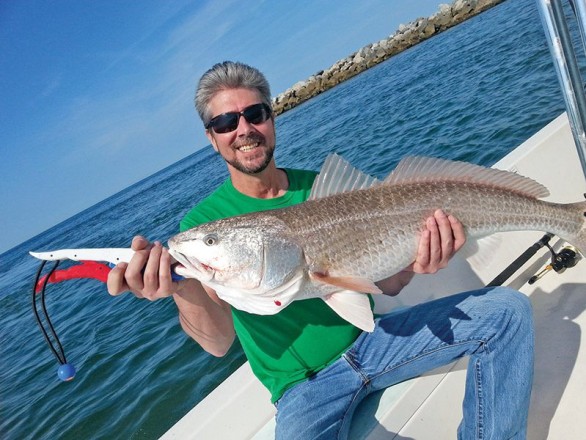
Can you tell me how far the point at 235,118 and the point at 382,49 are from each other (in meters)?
79.6

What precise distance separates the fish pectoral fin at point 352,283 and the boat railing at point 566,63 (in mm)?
1336

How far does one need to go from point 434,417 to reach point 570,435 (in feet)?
2.57

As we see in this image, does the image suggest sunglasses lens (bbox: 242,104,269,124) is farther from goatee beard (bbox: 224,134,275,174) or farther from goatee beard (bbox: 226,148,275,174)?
goatee beard (bbox: 226,148,275,174)

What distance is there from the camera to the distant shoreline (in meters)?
63.5

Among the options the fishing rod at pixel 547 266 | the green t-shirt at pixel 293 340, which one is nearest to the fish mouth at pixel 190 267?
the green t-shirt at pixel 293 340

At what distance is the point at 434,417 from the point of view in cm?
274

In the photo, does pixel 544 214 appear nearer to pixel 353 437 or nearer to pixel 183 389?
pixel 353 437

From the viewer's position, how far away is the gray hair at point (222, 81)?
2992 mm

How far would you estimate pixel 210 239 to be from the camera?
7.63 ft

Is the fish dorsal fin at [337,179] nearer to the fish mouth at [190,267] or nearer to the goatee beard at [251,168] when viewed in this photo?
the goatee beard at [251,168]

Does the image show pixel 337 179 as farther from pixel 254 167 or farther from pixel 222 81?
pixel 222 81

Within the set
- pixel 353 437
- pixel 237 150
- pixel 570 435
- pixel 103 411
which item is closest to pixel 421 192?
pixel 237 150

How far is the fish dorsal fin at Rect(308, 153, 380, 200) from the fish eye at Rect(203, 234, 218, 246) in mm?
669

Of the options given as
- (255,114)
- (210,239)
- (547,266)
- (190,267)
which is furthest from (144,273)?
(547,266)
